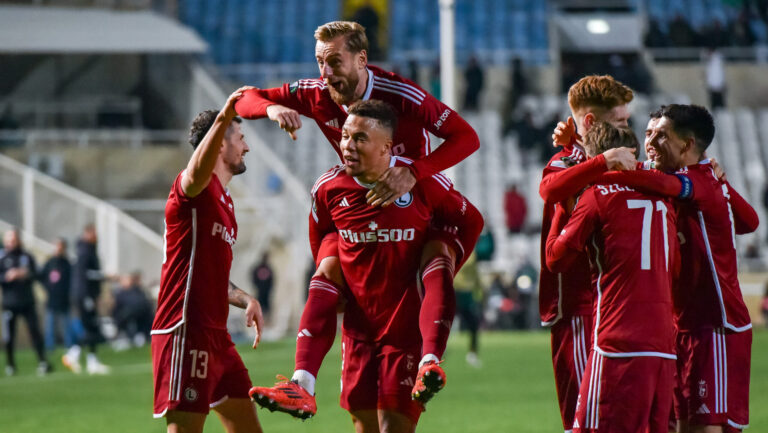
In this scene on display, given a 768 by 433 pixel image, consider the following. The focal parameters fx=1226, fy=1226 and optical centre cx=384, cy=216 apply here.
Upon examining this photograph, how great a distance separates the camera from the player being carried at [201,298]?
6.50 metres

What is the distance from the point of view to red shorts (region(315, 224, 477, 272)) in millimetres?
6461

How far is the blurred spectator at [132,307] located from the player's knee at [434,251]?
16208 mm

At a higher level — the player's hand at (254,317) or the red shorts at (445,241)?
the red shorts at (445,241)

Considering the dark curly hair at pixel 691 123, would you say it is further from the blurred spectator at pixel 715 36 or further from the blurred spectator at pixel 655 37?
the blurred spectator at pixel 655 37

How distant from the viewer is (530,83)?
112 feet

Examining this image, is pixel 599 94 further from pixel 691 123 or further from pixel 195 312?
pixel 195 312

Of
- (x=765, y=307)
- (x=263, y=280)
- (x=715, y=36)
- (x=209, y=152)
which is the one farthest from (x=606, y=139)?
(x=715, y=36)

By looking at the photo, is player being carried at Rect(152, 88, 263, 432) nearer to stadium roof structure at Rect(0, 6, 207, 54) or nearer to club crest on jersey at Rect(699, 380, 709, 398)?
club crest on jersey at Rect(699, 380, 709, 398)

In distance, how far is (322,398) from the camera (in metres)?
13.3

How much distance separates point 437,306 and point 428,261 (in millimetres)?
269

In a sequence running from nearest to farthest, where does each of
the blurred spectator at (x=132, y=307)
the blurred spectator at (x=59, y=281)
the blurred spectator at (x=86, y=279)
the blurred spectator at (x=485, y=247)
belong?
the blurred spectator at (x=485, y=247) → the blurred spectator at (x=86, y=279) → the blurred spectator at (x=59, y=281) → the blurred spectator at (x=132, y=307)

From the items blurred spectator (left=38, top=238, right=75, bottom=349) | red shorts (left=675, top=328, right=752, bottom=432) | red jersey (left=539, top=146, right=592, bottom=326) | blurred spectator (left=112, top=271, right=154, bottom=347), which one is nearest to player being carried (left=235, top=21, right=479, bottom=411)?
red jersey (left=539, top=146, right=592, bottom=326)

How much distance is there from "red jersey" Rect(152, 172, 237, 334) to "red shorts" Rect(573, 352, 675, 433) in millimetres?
2058

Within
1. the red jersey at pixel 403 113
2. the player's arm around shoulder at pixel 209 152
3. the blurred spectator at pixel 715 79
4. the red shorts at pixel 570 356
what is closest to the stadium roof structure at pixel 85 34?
the blurred spectator at pixel 715 79
